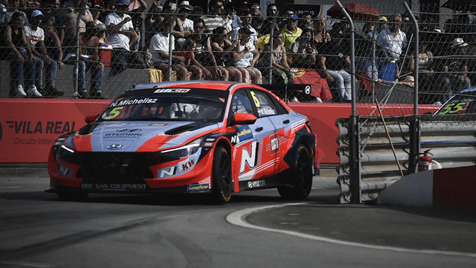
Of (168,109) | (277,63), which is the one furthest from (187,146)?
(277,63)

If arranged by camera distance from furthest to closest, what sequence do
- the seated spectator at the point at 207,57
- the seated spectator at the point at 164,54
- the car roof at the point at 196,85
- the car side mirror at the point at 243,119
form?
the seated spectator at the point at 207,57, the seated spectator at the point at 164,54, the car roof at the point at 196,85, the car side mirror at the point at 243,119

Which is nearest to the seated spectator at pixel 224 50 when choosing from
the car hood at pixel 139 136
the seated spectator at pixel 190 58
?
the seated spectator at pixel 190 58

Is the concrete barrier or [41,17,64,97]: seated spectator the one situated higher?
[41,17,64,97]: seated spectator

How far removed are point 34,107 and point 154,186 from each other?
6034 mm

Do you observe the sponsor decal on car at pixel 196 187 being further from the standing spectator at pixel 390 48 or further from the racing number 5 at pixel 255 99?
the standing spectator at pixel 390 48

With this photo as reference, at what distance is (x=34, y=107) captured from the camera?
48.4ft

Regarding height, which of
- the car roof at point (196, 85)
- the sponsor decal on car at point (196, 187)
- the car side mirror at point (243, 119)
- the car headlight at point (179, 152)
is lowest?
the sponsor decal on car at point (196, 187)

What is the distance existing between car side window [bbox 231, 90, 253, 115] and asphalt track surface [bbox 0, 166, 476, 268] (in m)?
1.22

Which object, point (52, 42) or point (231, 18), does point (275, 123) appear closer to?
point (52, 42)

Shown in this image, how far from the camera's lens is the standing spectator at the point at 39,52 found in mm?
14633

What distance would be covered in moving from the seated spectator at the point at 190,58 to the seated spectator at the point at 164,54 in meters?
0.07

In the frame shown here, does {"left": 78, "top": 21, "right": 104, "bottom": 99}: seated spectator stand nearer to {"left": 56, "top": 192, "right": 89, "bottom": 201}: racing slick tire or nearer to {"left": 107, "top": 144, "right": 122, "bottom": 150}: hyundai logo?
{"left": 56, "top": 192, "right": 89, "bottom": 201}: racing slick tire

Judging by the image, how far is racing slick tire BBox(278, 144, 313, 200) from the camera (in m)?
11.5

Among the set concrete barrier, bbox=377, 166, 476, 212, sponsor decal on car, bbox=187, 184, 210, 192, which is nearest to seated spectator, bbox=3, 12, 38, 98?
sponsor decal on car, bbox=187, 184, 210, 192
